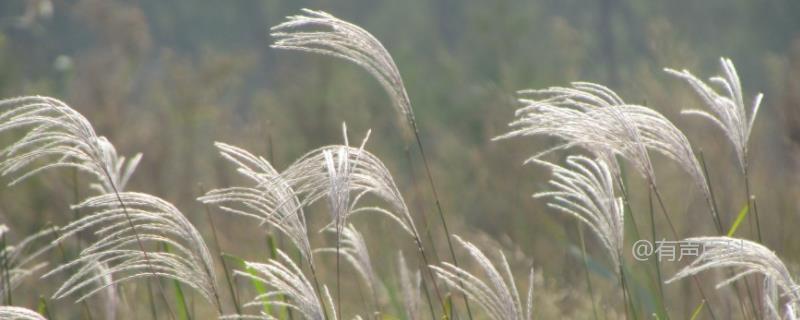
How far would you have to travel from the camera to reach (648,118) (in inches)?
80.1

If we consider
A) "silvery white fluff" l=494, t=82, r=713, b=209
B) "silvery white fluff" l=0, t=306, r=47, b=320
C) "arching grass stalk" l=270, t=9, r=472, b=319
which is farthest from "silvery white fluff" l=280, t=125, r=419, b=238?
"silvery white fluff" l=0, t=306, r=47, b=320

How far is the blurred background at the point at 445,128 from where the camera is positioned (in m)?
5.01

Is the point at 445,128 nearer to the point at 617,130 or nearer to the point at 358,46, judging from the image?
the point at 358,46

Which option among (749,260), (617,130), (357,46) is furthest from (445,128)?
(749,260)

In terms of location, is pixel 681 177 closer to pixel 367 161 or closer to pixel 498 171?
pixel 498 171

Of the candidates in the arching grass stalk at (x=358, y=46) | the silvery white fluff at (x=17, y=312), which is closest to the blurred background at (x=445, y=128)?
the arching grass stalk at (x=358, y=46)

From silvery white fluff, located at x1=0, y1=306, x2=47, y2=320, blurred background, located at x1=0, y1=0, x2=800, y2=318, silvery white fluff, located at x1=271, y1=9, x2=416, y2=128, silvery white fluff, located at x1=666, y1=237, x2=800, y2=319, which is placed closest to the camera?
silvery white fluff, located at x1=666, y1=237, x2=800, y2=319

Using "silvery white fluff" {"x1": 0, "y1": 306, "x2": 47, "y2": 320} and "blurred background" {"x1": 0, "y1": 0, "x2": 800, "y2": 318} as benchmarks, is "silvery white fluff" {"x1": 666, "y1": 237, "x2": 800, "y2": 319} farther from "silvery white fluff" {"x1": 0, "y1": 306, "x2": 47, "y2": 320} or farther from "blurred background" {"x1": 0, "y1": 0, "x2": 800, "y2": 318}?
"silvery white fluff" {"x1": 0, "y1": 306, "x2": 47, "y2": 320}

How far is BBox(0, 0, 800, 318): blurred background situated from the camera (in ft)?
16.4

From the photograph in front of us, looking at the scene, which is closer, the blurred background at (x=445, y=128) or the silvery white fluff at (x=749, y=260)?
the silvery white fluff at (x=749, y=260)

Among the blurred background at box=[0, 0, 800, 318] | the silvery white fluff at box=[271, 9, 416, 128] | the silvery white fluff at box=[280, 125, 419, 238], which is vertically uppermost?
the silvery white fluff at box=[271, 9, 416, 128]

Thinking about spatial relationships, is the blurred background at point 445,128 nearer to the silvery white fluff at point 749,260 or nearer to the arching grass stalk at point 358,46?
→ the arching grass stalk at point 358,46

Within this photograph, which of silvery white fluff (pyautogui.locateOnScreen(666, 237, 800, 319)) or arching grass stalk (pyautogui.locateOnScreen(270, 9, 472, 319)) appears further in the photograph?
arching grass stalk (pyautogui.locateOnScreen(270, 9, 472, 319))

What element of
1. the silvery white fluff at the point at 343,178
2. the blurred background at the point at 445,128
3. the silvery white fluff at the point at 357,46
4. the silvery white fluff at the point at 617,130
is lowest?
the blurred background at the point at 445,128
